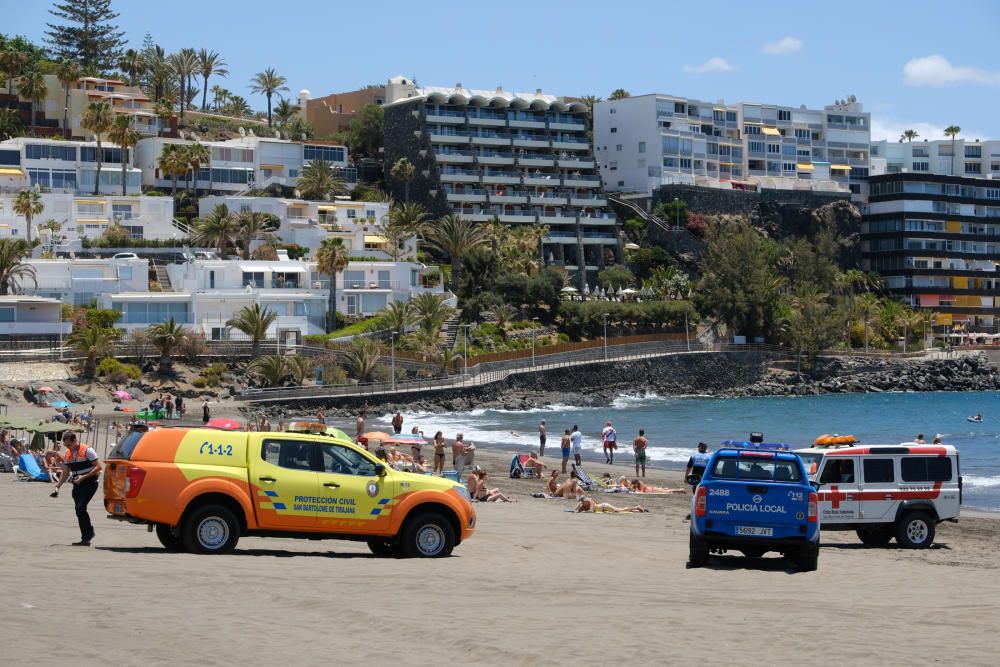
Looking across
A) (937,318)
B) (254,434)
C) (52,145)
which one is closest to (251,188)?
(52,145)

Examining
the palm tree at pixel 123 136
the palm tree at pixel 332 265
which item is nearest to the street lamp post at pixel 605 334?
the palm tree at pixel 332 265

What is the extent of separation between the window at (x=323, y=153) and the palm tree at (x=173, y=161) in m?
12.7

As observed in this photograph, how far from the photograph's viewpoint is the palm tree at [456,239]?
93.2 metres

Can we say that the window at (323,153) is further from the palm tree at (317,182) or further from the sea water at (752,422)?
the sea water at (752,422)

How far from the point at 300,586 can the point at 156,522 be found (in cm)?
298

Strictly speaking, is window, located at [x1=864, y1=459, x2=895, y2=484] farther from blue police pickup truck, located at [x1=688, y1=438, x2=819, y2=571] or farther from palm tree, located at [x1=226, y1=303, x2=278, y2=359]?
palm tree, located at [x1=226, y1=303, x2=278, y2=359]

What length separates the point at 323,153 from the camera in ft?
361

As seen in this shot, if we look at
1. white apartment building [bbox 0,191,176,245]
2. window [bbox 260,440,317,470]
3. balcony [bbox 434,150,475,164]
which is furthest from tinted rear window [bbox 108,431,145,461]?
balcony [bbox 434,150,475,164]

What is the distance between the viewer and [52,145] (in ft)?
317

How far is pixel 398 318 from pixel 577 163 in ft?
133

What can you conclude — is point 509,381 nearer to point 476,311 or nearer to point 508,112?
point 476,311

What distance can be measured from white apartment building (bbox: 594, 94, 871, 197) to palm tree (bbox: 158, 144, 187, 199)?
135 ft

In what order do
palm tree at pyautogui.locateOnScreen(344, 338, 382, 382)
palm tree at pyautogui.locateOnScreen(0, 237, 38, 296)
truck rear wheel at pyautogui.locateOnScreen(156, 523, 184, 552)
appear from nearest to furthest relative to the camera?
truck rear wheel at pyautogui.locateOnScreen(156, 523, 184, 552)
palm tree at pyautogui.locateOnScreen(344, 338, 382, 382)
palm tree at pyautogui.locateOnScreen(0, 237, 38, 296)

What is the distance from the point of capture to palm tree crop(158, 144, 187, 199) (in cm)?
9681
